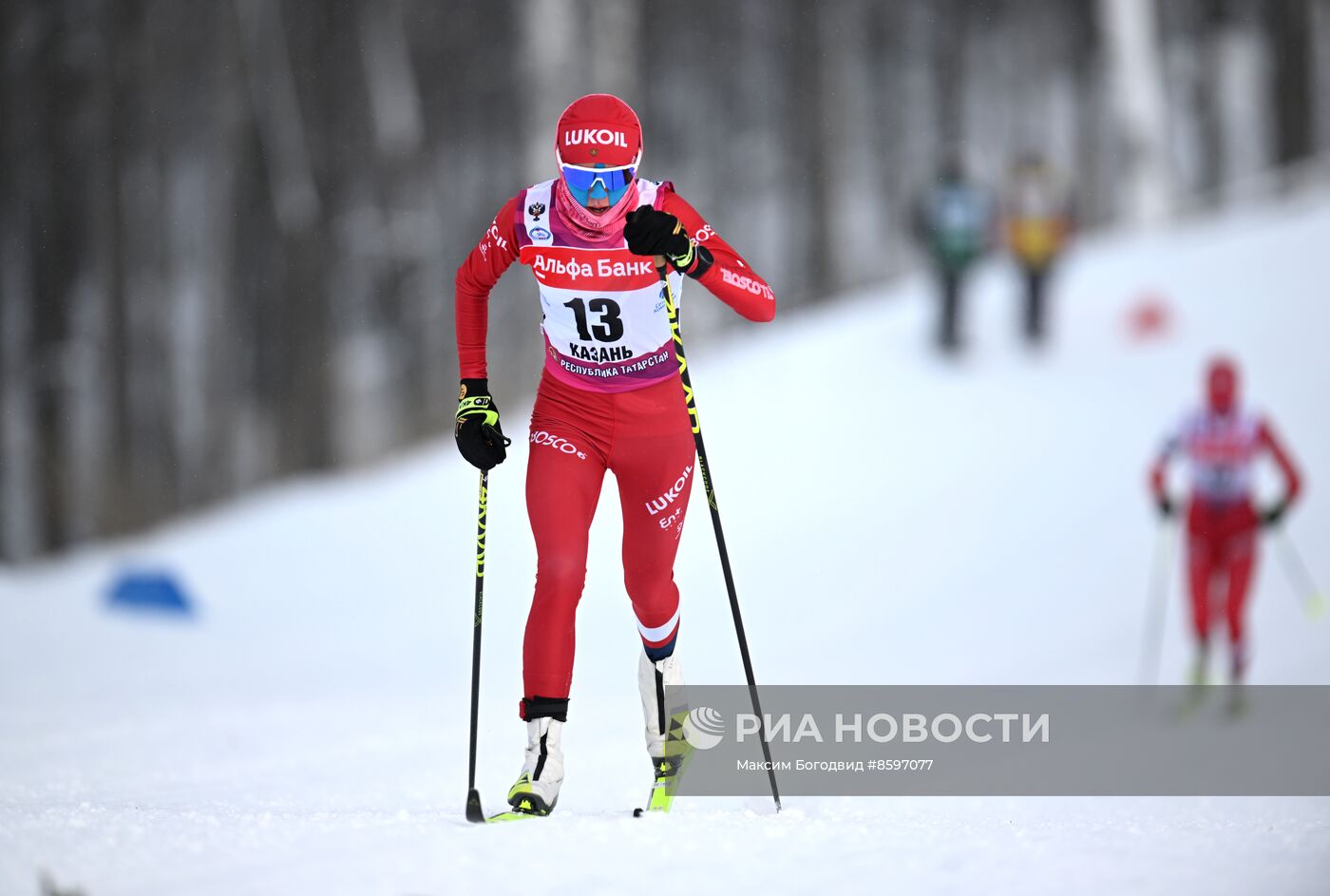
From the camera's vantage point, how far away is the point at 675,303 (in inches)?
181

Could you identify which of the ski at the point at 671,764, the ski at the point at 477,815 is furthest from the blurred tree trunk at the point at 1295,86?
the ski at the point at 477,815

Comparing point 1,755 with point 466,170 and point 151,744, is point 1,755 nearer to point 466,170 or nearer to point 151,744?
point 151,744

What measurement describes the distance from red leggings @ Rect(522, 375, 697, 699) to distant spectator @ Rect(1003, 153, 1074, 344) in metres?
10.5

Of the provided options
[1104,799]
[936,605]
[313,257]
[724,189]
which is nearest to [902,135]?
[724,189]

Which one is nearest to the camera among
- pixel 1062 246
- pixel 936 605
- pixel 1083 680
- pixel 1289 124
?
pixel 1083 680

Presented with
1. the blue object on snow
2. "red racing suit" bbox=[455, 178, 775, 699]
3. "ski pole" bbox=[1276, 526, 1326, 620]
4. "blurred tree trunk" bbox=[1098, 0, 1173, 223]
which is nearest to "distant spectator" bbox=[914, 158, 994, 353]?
"ski pole" bbox=[1276, 526, 1326, 620]

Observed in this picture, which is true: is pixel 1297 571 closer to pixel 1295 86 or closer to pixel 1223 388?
pixel 1223 388

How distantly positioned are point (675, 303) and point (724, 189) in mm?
30332

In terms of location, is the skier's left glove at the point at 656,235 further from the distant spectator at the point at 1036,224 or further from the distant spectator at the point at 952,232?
the distant spectator at the point at 1036,224

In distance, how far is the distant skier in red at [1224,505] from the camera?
28.2 ft

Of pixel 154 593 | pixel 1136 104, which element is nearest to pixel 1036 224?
pixel 1136 104

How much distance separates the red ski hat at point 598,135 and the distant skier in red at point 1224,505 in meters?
5.67

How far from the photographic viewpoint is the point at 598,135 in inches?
168

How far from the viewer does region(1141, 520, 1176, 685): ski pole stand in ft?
32.4
